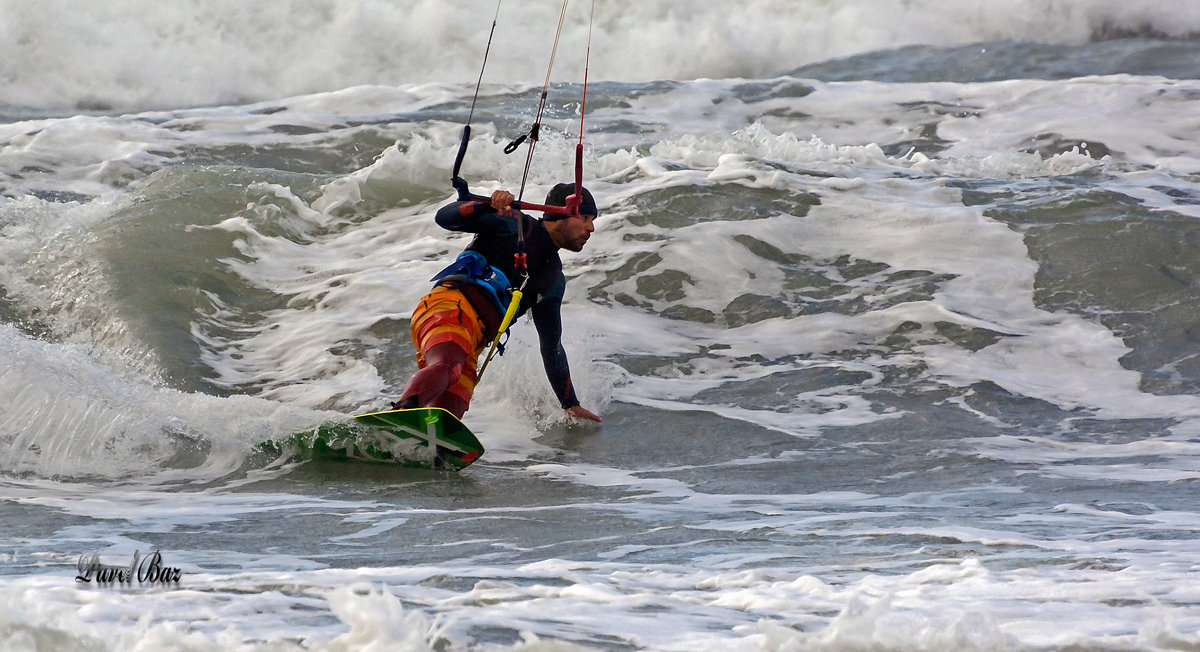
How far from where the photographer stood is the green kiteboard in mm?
5301

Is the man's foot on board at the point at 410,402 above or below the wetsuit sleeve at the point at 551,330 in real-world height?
below

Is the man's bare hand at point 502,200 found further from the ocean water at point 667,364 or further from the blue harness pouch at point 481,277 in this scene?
the ocean water at point 667,364

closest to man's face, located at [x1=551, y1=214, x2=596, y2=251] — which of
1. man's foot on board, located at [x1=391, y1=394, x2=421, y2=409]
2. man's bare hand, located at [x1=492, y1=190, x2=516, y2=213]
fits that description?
man's bare hand, located at [x1=492, y1=190, x2=516, y2=213]

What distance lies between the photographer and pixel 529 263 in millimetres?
6270

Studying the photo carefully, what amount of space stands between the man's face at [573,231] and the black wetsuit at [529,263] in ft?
0.23

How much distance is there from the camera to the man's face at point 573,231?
6.20 m

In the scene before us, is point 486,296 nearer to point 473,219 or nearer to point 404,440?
point 473,219

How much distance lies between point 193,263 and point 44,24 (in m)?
12.7

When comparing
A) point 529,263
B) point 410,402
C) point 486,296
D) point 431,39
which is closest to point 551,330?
point 529,263

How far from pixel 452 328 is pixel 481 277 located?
0.37m

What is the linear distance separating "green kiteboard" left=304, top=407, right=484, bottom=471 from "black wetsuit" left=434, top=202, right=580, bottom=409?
2.59 feet

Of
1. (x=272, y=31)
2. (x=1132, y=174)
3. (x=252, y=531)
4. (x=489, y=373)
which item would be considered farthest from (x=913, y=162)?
(x=272, y=31)

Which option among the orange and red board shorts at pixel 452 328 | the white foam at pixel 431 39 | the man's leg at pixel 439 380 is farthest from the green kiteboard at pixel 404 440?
the white foam at pixel 431 39

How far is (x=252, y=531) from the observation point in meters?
4.21
